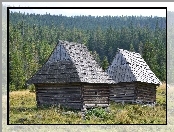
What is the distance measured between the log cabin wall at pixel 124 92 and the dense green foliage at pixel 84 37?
100 centimetres

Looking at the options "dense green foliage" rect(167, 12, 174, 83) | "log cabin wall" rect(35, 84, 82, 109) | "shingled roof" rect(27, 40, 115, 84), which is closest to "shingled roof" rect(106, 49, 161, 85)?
"dense green foliage" rect(167, 12, 174, 83)

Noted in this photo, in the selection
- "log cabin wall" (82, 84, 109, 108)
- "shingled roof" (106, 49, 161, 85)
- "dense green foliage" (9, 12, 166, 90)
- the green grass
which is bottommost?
the green grass

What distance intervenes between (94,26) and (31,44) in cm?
212

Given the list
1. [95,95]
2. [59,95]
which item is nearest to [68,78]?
[59,95]

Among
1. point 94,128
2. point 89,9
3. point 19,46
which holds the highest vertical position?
point 89,9

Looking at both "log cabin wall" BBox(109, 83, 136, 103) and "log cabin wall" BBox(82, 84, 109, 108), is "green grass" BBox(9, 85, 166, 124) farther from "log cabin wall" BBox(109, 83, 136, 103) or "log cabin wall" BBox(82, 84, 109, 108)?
"log cabin wall" BBox(109, 83, 136, 103)

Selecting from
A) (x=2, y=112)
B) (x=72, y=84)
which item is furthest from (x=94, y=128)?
(x=2, y=112)

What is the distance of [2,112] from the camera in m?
18.2

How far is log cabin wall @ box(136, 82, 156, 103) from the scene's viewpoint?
19.2 m

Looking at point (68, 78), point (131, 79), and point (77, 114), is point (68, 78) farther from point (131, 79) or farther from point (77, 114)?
point (131, 79)

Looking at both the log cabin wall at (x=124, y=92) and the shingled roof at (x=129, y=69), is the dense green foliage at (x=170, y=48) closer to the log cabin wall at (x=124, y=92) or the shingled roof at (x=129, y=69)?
the shingled roof at (x=129, y=69)

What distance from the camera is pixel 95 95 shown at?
63.3ft

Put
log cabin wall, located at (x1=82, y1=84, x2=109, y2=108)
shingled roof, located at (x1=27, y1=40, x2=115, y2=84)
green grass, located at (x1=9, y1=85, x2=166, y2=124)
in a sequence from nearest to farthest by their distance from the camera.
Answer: green grass, located at (x1=9, y1=85, x2=166, y2=124) < shingled roof, located at (x1=27, y1=40, x2=115, y2=84) < log cabin wall, located at (x1=82, y1=84, x2=109, y2=108)

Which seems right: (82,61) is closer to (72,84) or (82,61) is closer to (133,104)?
(72,84)
